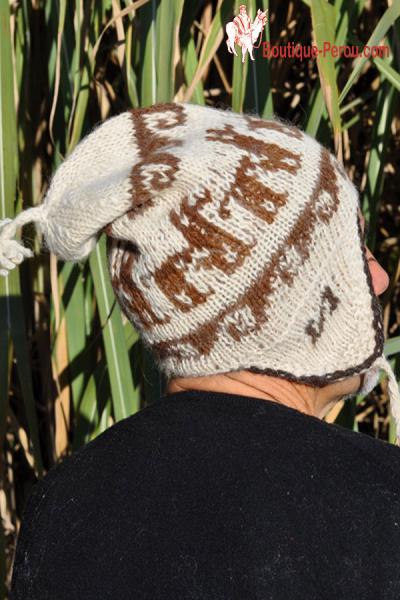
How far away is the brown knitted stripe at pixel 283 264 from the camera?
2.87 ft

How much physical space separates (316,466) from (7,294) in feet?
2.08

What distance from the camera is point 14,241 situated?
0.97 m

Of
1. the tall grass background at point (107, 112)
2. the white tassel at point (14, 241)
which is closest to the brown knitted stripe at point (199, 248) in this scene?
the white tassel at point (14, 241)

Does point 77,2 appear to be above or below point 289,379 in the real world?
above

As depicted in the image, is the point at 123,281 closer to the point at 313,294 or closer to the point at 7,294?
the point at 313,294

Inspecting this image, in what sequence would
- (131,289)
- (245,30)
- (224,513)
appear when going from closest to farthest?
(224,513) < (131,289) < (245,30)

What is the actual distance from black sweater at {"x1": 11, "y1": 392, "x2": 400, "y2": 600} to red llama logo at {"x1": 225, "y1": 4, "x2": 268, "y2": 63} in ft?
1.78

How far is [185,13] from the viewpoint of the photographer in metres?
1.37

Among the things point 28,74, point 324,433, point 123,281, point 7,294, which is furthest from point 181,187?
point 28,74

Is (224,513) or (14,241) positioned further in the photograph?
(14,241)

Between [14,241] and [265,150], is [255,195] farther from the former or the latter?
[14,241]

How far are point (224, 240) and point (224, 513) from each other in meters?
0.21

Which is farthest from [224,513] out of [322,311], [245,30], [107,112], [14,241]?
[107,112]

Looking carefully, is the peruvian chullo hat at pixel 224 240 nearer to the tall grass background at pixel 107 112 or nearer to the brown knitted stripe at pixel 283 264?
the brown knitted stripe at pixel 283 264
